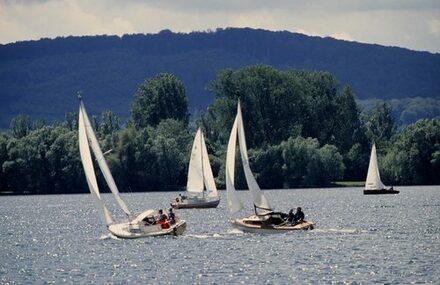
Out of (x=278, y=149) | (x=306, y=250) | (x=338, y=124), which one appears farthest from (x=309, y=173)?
(x=306, y=250)

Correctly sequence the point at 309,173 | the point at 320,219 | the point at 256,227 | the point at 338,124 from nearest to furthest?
the point at 256,227, the point at 320,219, the point at 309,173, the point at 338,124

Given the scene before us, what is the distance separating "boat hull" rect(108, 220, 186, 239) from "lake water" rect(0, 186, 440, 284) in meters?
0.49

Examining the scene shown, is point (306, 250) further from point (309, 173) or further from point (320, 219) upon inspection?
point (309, 173)

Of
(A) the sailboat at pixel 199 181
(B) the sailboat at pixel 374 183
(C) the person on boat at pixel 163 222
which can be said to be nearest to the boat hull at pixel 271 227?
(C) the person on boat at pixel 163 222

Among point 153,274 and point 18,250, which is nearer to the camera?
point 153,274

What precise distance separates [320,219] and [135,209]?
1120 inches

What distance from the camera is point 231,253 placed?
6334cm

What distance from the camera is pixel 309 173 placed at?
6476 inches

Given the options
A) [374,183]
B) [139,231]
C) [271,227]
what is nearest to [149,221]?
[139,231]

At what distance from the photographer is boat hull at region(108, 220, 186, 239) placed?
7319cm

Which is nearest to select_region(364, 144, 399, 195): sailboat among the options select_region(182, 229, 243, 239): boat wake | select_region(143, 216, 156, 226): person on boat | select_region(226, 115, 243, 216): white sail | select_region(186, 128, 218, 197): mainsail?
select_region(186, 128, 218, 197): mainsail

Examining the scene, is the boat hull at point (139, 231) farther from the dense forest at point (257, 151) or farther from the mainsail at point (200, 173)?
the dense forest at point (257, 151)

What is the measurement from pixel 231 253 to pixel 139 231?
1127 centimetres

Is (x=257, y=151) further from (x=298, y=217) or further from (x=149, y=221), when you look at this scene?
(x=149, y=221)
